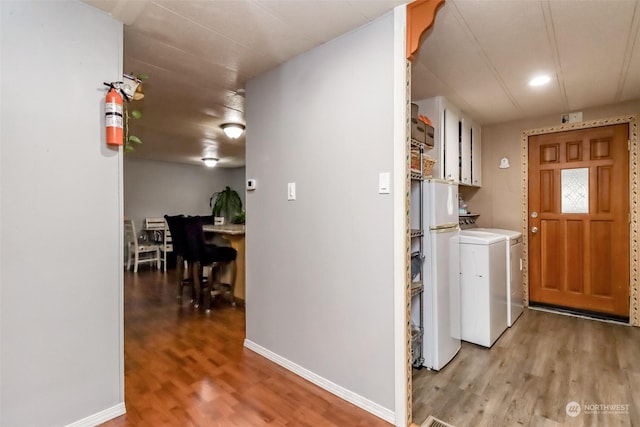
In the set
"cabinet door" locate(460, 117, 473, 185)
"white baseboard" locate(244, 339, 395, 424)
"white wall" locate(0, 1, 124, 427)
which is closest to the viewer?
"white wall" locate(0, 1, 124, 427)

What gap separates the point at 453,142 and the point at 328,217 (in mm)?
1873

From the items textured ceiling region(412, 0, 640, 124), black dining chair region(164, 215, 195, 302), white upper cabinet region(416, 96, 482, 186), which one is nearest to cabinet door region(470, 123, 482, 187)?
white upper cabinet region(416, 96, 482, 186)

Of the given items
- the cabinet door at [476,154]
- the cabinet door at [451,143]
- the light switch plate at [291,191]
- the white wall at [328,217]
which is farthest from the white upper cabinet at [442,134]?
the light switch plate at [291,191]

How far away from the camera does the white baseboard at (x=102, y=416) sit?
154cm

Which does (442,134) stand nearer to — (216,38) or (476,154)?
(476,154)

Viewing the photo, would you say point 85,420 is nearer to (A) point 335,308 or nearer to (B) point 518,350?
(A) point 335,308

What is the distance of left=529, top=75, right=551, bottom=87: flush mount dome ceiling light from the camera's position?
2479 millimetres

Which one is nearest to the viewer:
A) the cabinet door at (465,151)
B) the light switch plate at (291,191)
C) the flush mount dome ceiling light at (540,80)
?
the light switch plate at (291,191)

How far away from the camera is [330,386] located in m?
1.89

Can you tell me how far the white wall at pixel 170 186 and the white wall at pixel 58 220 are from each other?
17.5ft

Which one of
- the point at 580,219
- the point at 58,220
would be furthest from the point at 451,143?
the point at 58,220

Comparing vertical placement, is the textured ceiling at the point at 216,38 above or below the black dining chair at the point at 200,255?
above

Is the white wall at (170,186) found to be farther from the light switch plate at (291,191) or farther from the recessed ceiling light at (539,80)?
the recessed ceiling light at (539,80)

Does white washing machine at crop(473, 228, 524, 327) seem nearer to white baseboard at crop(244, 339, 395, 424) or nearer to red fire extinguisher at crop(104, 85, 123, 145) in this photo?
white baseboard at crop(244, 339, 395, 424)
